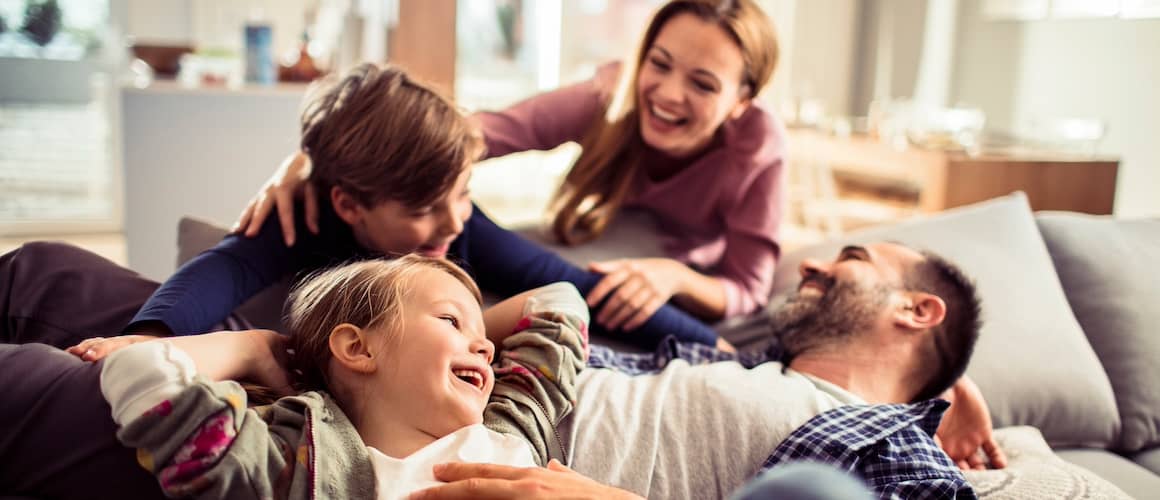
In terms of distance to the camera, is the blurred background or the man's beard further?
the blurred background

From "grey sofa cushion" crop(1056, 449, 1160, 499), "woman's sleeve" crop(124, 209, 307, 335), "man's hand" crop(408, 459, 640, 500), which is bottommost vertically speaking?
"grey sofa cushion" crop(1056, 449, 1160, 499)

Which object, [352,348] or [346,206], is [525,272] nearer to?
[346,206]

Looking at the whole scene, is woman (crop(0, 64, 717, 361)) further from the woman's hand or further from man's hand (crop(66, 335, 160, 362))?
man's hand (crop(66, 335, 160, 362))

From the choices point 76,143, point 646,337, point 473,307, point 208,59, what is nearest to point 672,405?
point 473,307

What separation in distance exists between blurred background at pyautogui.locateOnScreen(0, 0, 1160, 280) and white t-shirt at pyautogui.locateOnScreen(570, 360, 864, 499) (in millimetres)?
1015

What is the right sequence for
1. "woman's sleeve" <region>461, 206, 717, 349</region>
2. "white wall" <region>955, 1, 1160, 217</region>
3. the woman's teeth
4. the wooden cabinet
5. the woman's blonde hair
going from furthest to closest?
"white wall" <region>955, 1, 1160, 217</region>, the wooden cabinet, the woman's teeth, "woman's sleeve" <region>461, 206, 717, 349</region>, the woman's blonde hair

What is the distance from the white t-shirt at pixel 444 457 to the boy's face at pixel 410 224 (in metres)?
0.44

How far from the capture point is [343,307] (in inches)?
45.4

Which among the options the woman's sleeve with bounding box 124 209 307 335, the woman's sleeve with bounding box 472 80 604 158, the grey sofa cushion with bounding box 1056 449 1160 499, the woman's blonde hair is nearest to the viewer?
the woman's sleeve with bounding box 124 209 307 335

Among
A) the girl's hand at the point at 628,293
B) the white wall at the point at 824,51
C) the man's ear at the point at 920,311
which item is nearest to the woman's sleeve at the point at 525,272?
the girl's hand at the point at 628,293

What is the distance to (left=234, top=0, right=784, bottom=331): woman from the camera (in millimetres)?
1895

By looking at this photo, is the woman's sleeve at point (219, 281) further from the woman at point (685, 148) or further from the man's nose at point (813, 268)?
the man's nose at point (813, 268)

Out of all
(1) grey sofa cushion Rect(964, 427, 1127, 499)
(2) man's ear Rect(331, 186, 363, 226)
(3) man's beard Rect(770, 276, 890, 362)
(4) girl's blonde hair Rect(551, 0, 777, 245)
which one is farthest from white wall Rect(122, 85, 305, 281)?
(1) grey sofa cushion Rect(964, 427, 1127, 499)

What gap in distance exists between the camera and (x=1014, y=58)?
Result: 5305 millimetres
